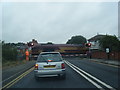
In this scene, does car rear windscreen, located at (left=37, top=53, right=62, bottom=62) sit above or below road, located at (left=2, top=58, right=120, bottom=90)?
above

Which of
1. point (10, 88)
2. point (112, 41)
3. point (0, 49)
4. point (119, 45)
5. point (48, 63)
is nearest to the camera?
point (10, 88)

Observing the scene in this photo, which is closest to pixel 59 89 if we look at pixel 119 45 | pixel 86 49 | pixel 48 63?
pixel 48 63

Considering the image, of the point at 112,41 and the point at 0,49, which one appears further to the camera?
the point at 112,41

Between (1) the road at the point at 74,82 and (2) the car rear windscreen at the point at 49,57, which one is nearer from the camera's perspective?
(1) the road at the point at 74,82

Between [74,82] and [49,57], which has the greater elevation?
[49,57]

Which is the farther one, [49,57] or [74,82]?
Result: [49,57]

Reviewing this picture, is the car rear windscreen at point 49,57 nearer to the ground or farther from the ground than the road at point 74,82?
farther from the ground

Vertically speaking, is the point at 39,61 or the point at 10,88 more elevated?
the point at 39,61

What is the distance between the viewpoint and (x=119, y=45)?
34.5 metres

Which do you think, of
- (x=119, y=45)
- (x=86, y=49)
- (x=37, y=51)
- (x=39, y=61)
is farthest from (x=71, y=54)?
(x=39, y=61)

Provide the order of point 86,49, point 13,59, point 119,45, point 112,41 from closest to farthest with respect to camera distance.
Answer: point 13,59, point 119,45, point 112,41, point 86,49

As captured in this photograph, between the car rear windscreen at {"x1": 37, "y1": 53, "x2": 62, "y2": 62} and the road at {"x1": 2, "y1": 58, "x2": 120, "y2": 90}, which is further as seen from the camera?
the car rear windscreen at {"x1": 37, "y1": 53, "x2": 62, "y2": 62}

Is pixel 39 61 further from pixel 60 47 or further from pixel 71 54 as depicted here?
pixel 60 47

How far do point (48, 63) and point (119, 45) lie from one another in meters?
26.2
